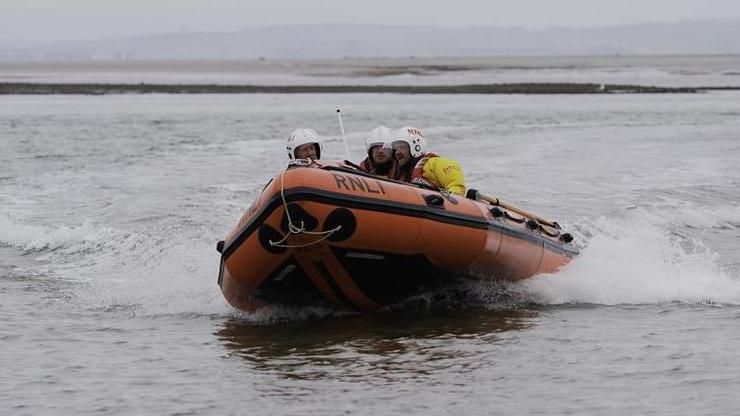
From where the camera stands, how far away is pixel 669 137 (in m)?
28.7

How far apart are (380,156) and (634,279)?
2.32m

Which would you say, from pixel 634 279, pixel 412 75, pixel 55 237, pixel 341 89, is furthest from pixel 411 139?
pixel 412 75

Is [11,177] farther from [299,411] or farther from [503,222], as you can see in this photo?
[299,411]

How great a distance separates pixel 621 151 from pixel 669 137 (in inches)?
169

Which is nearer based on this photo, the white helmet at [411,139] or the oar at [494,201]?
the oar at [494,201]

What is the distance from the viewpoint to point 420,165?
33.4 feet

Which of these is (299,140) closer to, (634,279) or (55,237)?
(634,279)

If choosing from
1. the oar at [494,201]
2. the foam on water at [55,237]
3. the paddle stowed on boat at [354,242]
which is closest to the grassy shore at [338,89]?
the foam on water at [55,237]

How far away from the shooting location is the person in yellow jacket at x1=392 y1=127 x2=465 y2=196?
1013 centimetres

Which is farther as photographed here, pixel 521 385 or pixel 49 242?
pixel 49 242

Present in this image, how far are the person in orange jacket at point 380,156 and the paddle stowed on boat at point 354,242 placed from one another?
0.69m

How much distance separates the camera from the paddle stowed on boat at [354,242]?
338 inches

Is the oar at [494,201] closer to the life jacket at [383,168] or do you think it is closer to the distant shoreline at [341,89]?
the life jacket at [383,168]

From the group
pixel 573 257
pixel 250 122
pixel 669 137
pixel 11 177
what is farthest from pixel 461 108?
pixel 573 257
